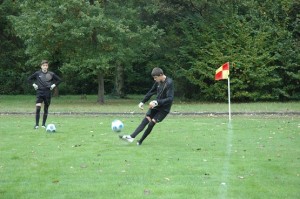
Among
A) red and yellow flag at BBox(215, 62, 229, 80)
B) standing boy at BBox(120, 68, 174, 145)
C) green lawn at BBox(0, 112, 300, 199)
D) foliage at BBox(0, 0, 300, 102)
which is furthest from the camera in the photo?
foliage at BBox(0, 0, 300, 102)

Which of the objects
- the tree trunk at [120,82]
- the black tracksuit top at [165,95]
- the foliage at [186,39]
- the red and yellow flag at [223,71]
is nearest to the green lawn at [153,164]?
the black tracksuit top at [165,95]

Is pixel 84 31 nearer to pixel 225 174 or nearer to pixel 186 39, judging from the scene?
pixel 186 39

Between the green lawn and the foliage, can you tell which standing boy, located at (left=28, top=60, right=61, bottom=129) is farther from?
the foliage

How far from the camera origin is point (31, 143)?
1281 cm

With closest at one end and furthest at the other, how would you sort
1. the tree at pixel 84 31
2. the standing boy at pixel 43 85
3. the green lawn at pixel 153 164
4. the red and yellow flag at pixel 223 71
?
the green lawn at pixel 153 164, the standing boy at pixel 43 85, the red and yellow flag at pixel 223 71, the tree at pixel 84 31

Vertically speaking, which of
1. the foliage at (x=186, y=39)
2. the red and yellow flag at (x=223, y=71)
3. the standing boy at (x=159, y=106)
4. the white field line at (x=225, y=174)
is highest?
the foliage at (x=186, y=39)

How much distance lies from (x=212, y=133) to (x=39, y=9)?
18276 mm

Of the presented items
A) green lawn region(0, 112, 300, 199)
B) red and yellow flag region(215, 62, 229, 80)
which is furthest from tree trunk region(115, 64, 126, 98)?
green lawn region(0, 112, 300, 199)

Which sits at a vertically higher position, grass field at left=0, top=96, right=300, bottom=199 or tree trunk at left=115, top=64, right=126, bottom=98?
tree trunk at left=115, top=64, right=126, bottom=98

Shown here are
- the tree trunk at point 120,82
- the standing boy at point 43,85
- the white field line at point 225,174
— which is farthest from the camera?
the tree trunk at point 120,82

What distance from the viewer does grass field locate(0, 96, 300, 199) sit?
7574mm

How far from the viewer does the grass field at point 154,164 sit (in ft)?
24.8

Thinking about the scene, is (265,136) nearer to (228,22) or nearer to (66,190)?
(66,190)

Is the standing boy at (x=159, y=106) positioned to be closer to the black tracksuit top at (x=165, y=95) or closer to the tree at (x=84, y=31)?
the black tracksuit top at (x=165, y=95)
